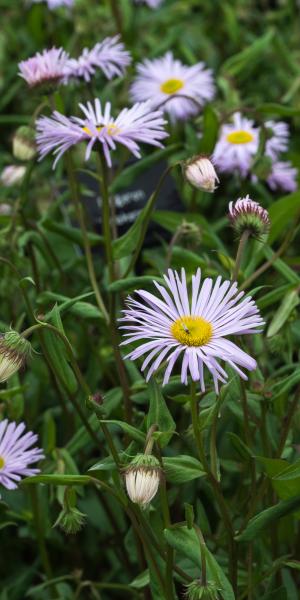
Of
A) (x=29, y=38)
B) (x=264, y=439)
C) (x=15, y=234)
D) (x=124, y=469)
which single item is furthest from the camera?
(x=29, y=38)

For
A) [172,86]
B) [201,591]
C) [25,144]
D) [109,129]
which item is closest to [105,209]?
[109,129]

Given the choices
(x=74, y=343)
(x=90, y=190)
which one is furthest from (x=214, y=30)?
(x=74, y=343)

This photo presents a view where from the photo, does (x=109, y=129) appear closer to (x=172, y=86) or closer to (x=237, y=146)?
(x=237, y=146)

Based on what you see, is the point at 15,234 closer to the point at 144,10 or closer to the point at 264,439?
the point at 264,439

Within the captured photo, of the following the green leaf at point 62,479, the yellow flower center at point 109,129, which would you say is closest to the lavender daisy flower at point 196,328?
the green leaf at point 62,479

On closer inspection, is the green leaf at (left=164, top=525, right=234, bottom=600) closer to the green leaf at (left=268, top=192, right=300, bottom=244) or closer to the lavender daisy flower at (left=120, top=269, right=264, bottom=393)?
the lavender daisy flower at (left=120, top=269, right=264, bottom=393)

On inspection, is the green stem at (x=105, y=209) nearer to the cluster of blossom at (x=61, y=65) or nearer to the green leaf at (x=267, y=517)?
the cluster of blossom at (x=61, y=65)

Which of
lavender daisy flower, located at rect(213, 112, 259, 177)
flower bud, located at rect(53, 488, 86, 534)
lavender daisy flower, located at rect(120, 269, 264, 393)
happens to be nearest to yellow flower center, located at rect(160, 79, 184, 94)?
lavender daisy flower, located at rect(213, 112, 259, 177)
